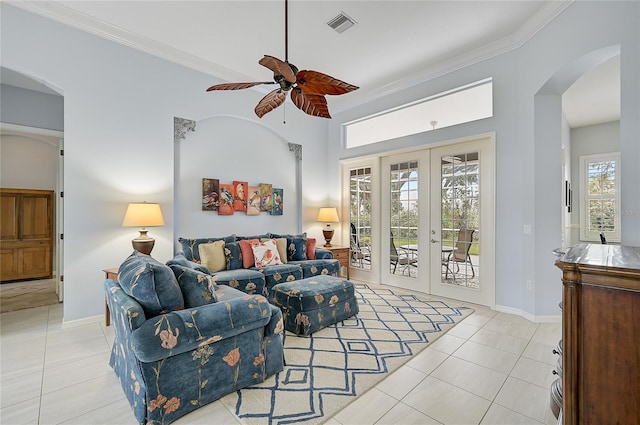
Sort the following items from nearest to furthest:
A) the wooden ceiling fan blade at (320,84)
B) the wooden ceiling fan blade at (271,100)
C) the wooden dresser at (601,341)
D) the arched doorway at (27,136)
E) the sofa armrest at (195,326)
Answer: the wooden dresser at (601,341)
the sofa armrest at (195,326)
the wooden ceiling fan blade at (320,84)
the wooden ceiling fan blade at (271,100)
the arched doorway at (27,136)

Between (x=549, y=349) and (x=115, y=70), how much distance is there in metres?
5.62

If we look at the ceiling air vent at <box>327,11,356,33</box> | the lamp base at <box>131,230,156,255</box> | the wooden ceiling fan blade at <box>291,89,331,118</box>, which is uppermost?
the ceiling air vent at <box>327,11,356,33</box>

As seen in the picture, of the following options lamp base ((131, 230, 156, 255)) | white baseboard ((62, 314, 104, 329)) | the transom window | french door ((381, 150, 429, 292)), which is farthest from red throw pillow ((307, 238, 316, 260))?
white baseboard ((62, 314, 104, 329))

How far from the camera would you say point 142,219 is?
3393 millimetres

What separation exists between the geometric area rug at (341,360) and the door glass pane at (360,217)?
60.1 inches

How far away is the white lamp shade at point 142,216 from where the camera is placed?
3373 mm

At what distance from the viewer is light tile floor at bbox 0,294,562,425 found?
1804 mm

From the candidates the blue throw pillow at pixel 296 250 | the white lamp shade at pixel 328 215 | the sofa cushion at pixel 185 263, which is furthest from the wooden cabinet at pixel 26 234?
the white lamp shade at pixel 328 215

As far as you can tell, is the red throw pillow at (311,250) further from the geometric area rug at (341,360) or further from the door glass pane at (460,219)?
the door glass pane at (460,219)

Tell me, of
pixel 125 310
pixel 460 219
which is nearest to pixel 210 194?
pixel 125 310

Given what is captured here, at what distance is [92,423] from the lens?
68.4 inches

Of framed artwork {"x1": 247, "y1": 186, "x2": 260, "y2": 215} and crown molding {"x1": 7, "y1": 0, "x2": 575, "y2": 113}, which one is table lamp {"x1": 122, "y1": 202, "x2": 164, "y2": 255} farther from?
crown molding {"x1": 7, "y1": 0, "x2": 575, "y2": 113}

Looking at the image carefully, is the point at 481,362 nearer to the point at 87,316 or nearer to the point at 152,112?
the point at 87,316

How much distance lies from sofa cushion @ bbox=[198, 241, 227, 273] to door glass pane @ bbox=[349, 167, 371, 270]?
2.61 meters
